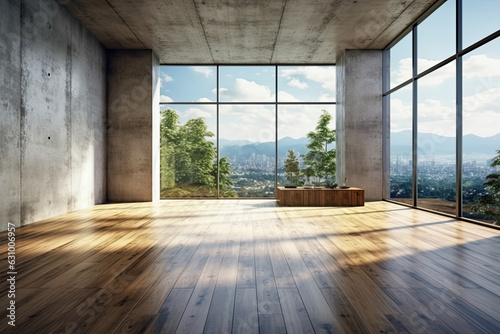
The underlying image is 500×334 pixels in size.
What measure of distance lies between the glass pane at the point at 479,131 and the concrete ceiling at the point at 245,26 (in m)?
1.77

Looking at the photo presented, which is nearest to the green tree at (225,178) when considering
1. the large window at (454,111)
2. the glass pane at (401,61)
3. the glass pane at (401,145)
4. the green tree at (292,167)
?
the green tree at (292,167)

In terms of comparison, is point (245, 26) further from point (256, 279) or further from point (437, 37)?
point (256, 279)

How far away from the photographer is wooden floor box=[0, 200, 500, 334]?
1.69 m

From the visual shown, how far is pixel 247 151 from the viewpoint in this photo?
9.87m

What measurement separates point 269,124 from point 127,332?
8184 millimetres

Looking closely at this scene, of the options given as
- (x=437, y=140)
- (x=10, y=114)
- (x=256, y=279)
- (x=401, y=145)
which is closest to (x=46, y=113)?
(x=10, y=114)

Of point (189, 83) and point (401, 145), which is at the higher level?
point (189, 83)

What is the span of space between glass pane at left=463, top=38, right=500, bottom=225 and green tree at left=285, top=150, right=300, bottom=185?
4.79 m

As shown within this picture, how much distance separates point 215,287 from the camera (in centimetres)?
218

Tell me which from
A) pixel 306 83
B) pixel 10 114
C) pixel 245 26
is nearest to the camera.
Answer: pixel 10 114

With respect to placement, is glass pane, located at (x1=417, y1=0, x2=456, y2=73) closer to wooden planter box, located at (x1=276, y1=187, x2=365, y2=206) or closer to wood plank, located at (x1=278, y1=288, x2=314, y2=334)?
wooden planter box, located at (x1=276, y1=187, x2=365, y2=206)

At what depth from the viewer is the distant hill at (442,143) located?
16.6 ft

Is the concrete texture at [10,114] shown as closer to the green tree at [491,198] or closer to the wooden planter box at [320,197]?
the wooden planter box at [320,197]

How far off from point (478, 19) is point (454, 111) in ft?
4.66
